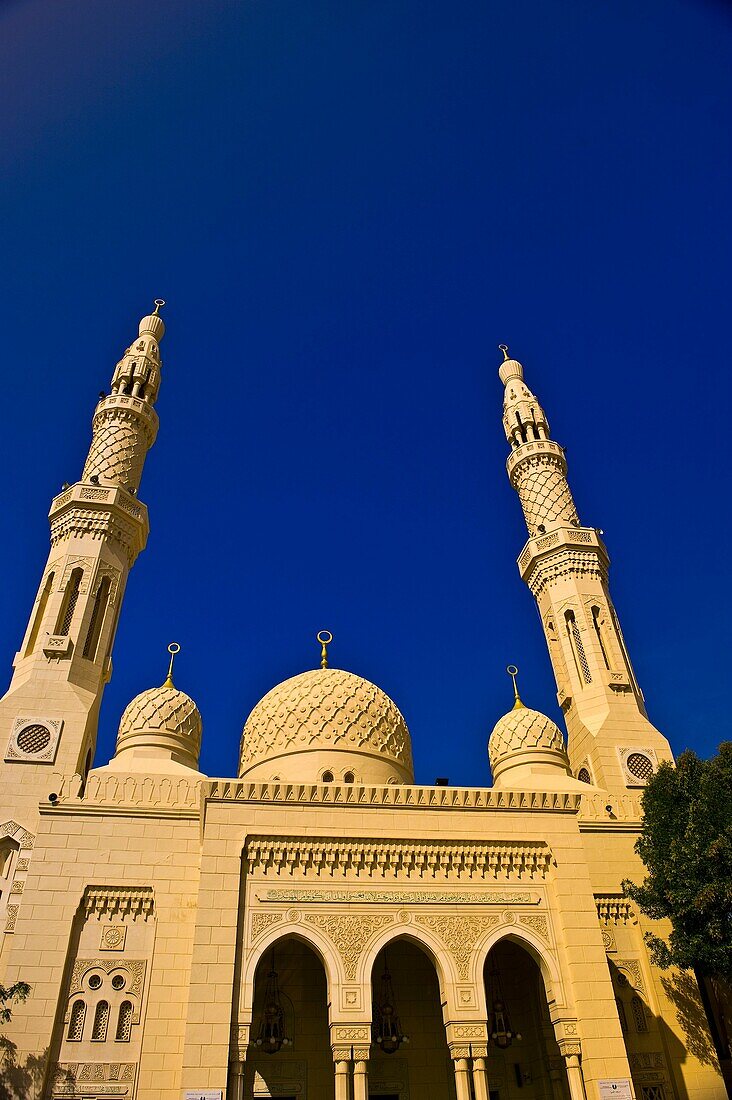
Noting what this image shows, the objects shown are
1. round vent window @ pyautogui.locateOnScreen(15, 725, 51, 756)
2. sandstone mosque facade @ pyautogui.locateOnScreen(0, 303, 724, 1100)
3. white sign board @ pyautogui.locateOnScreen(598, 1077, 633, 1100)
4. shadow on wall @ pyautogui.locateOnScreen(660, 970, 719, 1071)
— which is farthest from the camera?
round vent window @ pyautogui.locateOnScreen(15, 725, 51, 756)

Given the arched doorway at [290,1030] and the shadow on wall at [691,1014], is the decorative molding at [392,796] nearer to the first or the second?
the arched doorway at [290,1030]

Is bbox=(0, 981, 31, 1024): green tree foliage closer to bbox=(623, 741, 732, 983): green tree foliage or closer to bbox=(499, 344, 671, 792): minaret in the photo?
bbox=(623, 741, 732, 983): green tree foliage

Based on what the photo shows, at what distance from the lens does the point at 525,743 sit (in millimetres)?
17781

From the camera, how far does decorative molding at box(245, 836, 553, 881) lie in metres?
11.9

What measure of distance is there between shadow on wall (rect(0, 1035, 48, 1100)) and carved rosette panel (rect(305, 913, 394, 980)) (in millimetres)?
4339

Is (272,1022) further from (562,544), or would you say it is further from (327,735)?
(562,544)

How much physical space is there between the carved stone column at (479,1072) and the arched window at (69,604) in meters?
11.1

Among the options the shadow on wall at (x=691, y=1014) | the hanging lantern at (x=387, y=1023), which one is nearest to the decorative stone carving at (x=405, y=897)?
the hanging lantern at (x=387, y=1023)

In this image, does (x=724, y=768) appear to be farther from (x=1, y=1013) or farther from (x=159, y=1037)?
(x=1, y=1013)

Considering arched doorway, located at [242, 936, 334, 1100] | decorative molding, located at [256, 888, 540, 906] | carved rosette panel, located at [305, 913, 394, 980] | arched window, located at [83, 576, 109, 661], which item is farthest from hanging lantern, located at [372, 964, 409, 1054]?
arched window, located at [83, 576, 109, 661]

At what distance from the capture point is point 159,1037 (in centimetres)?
1178

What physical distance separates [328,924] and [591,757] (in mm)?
8069

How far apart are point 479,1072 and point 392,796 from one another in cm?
389

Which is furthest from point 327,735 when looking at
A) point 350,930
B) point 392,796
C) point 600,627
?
point 600,627
